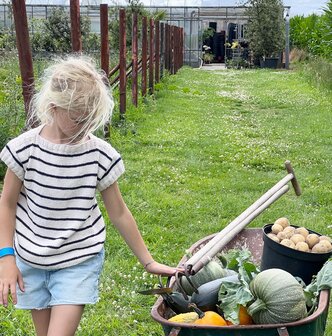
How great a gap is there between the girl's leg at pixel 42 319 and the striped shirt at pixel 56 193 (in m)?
0.25

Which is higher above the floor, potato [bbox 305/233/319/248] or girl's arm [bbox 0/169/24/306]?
girl's arm [bbox 0/169/24/306]

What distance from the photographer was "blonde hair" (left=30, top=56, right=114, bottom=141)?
8.41 ft

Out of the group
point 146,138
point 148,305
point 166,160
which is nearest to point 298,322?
point 148,305

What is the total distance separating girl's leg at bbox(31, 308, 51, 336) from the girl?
6 cm

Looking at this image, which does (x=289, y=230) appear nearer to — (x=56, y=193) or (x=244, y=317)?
(x=244, y=317)

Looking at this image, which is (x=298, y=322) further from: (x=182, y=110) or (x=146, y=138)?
(x=182, y=110)

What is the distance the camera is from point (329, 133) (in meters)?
10.9

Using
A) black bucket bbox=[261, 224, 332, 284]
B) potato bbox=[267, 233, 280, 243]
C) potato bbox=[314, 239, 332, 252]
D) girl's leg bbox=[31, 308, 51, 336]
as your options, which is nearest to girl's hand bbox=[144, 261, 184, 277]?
girl's leg bbox=[31, 308, 51, 336]

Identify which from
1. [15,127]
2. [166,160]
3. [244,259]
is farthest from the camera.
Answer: [166,160]

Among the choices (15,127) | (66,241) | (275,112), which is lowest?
(275,112)

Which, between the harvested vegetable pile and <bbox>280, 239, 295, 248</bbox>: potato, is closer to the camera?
the harvested vegetable pile

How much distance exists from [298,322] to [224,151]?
6.84m

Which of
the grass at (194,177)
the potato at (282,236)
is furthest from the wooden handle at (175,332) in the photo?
the grass at (194,177)

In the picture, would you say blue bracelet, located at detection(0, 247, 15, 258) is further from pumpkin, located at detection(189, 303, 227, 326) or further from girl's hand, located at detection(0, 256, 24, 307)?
pumpkin, located at detection(189, 303, 227, 326)
